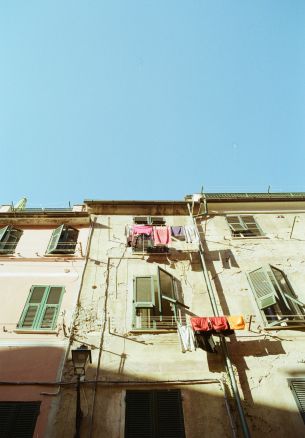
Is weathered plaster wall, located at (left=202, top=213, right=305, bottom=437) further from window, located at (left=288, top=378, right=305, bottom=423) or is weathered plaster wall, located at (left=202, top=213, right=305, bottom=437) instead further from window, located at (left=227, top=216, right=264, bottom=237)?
window, located at (left=227, top=216, right=264, bottom=237)

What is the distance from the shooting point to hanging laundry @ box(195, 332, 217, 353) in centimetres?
836

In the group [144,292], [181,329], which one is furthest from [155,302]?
[181,329]

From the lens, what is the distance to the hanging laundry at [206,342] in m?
8.36

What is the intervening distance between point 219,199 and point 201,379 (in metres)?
8.69

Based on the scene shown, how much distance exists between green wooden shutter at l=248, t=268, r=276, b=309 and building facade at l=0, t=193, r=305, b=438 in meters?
0.04

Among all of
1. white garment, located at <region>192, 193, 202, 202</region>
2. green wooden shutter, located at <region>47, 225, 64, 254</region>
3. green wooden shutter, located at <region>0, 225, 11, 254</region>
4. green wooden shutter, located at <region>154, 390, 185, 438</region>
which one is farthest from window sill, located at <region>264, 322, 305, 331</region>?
green wooden shutter, located at <region>0, 225, 11, 254</region>

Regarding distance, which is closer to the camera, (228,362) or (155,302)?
(228,362)

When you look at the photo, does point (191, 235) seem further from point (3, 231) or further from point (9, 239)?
point (3, 231)

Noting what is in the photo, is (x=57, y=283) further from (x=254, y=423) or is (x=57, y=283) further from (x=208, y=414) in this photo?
(x=254, y=423)

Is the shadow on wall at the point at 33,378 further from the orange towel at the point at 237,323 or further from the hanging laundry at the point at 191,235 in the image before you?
the hanging laundry at the point at 191,235

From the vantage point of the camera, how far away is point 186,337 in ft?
27.5

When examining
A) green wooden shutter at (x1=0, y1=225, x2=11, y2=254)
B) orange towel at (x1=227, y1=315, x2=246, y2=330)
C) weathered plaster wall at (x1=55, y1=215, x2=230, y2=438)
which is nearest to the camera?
weathered plaster wall at (x1=55, y1=215, x2=230, y2=438)

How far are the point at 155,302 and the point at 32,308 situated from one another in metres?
3.95

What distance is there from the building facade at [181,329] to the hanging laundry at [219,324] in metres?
0.05
